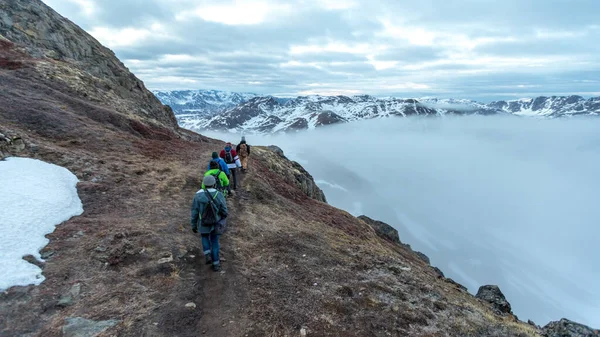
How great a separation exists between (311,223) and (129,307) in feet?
45.5

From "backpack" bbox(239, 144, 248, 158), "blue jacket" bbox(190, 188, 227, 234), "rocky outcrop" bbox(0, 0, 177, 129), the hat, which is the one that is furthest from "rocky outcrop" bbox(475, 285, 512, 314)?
"rocky outcrop" bbox(0, 0, 177, 129)

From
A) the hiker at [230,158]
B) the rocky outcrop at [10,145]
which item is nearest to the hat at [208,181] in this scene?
the hiker at [230,158]

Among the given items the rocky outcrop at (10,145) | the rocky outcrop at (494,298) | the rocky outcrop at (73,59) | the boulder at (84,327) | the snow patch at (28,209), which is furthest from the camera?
the rocky outcrop at (73,59)

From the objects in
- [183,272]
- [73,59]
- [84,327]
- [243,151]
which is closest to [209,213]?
[183,272]

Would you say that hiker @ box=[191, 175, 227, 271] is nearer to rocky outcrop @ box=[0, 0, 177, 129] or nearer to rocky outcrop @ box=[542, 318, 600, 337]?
rocky outcrop @ box=[542, 318, 600, 337]

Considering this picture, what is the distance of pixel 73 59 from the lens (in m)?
50.3

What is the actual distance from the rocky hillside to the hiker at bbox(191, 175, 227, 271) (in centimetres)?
147

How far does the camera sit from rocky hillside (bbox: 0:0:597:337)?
9.38m

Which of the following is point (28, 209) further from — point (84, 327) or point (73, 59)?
point (73, 59)

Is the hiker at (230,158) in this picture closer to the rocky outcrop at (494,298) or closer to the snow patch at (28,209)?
the snow patch at (28,209)

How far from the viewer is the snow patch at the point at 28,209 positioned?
9945 millimetres

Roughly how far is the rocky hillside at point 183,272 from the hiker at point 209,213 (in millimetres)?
1472

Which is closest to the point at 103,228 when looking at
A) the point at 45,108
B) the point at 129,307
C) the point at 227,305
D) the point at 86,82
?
the point at 129,307

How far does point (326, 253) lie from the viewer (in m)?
16.2
